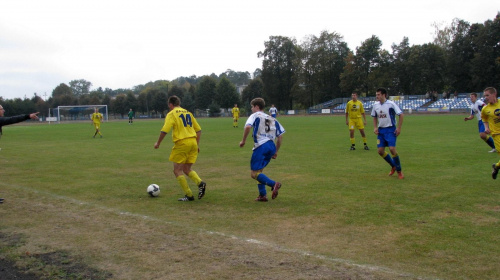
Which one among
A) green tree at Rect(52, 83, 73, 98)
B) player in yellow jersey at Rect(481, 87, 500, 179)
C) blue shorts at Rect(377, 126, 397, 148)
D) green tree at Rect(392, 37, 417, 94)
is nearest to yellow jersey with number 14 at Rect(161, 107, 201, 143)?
blue shorts at Rect(377, 126, 397, 148)

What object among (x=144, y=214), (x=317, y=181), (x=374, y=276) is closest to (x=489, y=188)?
(x=317, y=181)

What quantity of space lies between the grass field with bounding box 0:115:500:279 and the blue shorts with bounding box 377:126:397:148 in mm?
805

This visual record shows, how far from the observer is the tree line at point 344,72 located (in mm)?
66750

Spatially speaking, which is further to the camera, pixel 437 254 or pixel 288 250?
pixel 288 250

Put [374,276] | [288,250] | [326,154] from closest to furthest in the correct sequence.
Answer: [374,276]
[288,250]
[326,154]

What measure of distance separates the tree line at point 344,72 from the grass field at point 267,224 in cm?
6399

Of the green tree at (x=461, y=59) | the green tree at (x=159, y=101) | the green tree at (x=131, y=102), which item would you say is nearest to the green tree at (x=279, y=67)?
the green tree at (x=159, y=101)

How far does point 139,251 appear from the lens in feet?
16.5

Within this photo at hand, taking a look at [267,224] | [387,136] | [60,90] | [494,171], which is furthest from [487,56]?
[60,90]

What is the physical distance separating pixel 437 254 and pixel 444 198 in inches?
116

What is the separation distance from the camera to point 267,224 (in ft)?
20.0

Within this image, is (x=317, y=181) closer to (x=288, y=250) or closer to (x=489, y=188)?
(x=489, y=188)

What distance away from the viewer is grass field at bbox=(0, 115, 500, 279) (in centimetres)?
446

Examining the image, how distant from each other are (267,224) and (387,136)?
510 cm
